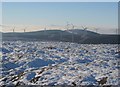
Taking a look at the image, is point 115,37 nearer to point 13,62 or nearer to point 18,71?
point 13,62

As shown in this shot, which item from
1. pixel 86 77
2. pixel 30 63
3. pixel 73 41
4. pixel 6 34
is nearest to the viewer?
pixel 86 77

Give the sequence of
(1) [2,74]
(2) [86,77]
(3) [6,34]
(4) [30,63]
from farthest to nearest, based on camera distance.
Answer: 1. (3) [6,34]
2. (4) [30,63]
3. (1) [2,74]
4. (2) [86,77]

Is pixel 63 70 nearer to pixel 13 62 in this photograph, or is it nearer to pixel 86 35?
pixel 13 62

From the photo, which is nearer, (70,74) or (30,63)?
(70,74)

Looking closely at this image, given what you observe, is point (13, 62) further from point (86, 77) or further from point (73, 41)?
point (73, 41)

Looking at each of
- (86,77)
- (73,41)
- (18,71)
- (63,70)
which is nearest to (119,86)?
(86,77)

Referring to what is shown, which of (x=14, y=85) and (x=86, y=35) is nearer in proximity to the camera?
(x=14, y=85)

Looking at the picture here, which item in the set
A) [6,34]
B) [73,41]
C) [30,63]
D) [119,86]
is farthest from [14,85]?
[6,34]

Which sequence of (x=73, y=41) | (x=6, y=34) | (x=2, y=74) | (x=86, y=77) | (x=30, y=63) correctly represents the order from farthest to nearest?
1. (x=6, y=34)
2. (x=73, y=41)
3. (x=30, y=63)
4. (x=2, y=74)
5. (x=86, y=77)

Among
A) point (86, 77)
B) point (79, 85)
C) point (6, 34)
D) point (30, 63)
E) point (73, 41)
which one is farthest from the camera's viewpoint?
point (6, 34)
